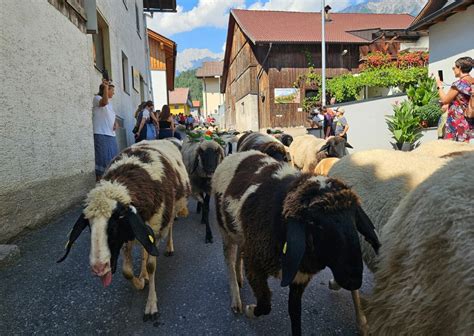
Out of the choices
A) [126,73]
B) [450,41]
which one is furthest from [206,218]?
[450,41]

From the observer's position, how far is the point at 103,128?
6.51m

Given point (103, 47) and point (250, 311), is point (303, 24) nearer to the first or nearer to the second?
point (103, 47)

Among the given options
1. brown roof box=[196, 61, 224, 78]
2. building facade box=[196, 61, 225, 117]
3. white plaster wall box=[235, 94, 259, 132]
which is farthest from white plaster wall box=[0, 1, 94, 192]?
brown roof box=[196, 61, 224, 78]

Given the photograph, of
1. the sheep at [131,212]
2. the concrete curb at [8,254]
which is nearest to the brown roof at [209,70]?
the sheep at [131,212]

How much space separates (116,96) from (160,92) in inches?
830

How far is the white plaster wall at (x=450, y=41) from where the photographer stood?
10.9 m

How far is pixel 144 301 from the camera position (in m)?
3.30

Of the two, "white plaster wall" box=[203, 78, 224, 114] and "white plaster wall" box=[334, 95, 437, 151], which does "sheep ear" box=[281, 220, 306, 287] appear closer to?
"white plaster wall" box=[334, 95, 437, 151]

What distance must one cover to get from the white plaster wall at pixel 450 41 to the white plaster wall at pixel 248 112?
16681mm

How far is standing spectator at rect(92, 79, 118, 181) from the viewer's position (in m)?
6.23

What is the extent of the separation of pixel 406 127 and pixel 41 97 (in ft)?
29.8

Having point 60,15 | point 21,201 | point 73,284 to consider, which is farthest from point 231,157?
point 60,15

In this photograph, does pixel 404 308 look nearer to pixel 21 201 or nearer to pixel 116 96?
pixel 21 201

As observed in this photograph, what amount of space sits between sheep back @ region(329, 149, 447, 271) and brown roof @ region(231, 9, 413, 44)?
79.6 ft
